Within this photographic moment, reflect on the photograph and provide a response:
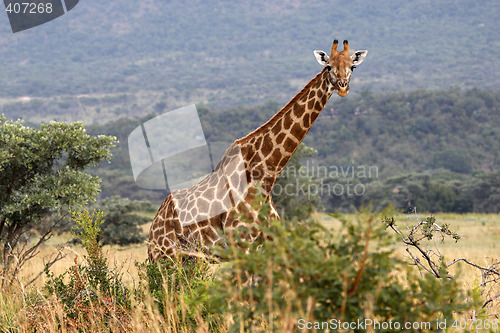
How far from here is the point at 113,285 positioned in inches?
267

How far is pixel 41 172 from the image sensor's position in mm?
10039

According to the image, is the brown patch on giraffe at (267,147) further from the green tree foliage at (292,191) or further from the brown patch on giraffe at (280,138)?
the green tree foliage at (292,191)

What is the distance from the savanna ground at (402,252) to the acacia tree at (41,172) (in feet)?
2.59

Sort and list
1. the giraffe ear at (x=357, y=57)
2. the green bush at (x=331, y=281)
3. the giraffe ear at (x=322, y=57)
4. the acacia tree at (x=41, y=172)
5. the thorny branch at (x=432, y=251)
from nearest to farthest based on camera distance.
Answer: the green bush at (x=331, y=281) < the thorny branch at (x=432, y=251) < the giraffe ear at (x=357, y=57) < the giraffe ear at (x=322, y=57) < the acacia tree at (x=41, y=172)

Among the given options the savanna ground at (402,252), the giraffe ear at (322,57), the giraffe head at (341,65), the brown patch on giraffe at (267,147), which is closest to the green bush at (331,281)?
the savanna ground at (402,252)

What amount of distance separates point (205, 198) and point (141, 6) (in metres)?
203

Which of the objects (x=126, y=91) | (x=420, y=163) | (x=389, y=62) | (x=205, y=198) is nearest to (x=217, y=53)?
(x=126, y=91)

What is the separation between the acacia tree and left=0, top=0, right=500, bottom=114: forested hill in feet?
355

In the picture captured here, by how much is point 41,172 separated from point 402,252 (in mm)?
10951

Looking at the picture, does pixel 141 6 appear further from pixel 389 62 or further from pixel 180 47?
pixel 389 62

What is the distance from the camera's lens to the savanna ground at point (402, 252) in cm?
723

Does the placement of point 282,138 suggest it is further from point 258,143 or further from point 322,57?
point 322,57

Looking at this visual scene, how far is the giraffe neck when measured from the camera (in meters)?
6.76

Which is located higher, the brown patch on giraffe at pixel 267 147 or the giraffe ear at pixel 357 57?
the giraffe ear at pixel 357 57
